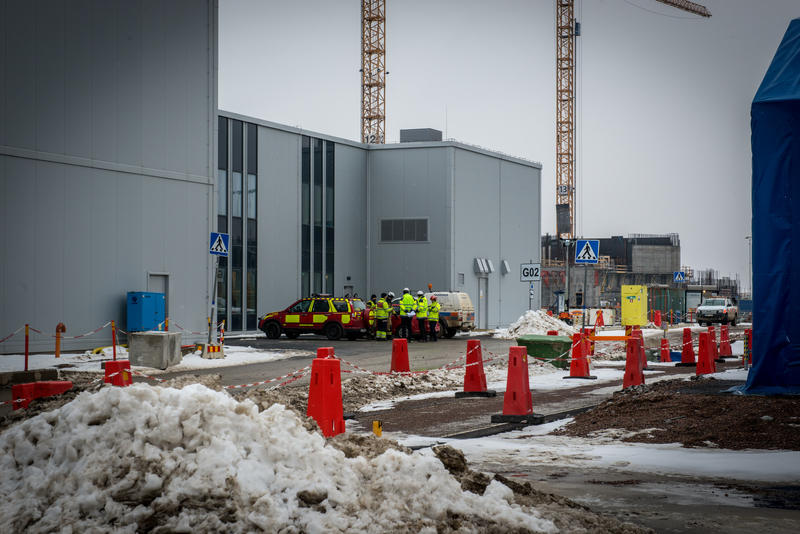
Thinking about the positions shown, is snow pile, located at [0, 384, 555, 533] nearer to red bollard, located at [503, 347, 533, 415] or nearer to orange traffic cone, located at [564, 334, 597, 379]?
Result: red bollard, located at [503, 347, 533, 415]

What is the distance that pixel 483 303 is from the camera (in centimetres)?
5016

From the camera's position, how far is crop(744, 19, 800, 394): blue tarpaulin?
1350cm

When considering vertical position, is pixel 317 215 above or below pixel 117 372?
above

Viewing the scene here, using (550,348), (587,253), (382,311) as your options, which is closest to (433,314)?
(382,311)

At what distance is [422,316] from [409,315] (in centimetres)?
65

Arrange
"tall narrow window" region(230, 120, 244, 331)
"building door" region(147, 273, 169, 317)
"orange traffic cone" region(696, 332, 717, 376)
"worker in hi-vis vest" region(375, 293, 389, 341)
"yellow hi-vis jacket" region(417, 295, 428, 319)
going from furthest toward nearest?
1. "tall narrow window" region(230, 120, 244, 331)
2. "worker in hi-vis vest" region(375, 293, 389, 341)
3. "yellow hi-vis jacket" region(417, 295, 428, 319)
4. "building door" region(147, 273, 169, 317)
5. "orange traffic cone" region(696, 332, 717, 376)

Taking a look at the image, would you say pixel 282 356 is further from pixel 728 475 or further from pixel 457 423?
pixel 728 475

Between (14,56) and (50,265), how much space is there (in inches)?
216

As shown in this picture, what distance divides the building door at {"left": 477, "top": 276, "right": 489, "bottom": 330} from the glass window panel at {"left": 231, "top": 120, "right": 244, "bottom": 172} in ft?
49.2

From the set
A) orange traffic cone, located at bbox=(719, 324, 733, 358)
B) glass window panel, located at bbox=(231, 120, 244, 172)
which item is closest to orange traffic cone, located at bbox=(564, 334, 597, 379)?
orange traffic cone, located at bbox=(719, 324, 733, 358)

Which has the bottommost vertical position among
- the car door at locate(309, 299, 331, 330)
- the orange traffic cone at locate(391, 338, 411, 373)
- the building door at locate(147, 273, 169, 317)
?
the orange traffic cone at locate(391, 338, 411, 373)

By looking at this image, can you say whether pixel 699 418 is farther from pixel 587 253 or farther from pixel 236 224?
pixel 236 224

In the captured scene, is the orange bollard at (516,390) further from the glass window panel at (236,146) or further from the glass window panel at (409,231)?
the glass window panel at (409,231)

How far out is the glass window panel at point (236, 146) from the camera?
40969 mm
